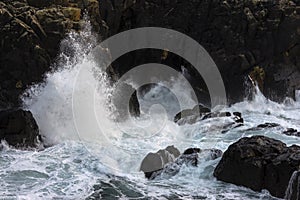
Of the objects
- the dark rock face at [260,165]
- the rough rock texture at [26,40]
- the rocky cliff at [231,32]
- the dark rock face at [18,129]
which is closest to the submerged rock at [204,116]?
the rocky cliff at [231,32]

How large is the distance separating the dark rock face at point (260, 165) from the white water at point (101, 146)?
26 cm

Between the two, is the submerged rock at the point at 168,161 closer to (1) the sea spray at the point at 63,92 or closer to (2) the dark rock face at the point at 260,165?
(2) the dark rock face at the point at 260,165

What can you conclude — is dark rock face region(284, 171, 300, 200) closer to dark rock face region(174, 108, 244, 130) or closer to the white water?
the white water

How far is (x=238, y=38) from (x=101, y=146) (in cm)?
981

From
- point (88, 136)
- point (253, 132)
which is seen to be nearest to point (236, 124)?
point (253, 132)

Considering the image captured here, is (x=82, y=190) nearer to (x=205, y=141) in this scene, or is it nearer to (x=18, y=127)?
(x=18, y=127)

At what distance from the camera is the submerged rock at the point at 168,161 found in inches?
462

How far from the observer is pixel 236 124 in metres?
17.0

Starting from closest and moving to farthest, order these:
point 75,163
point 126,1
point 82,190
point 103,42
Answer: point 82,190 → point 75,163 → point 103,42 → point 126,1

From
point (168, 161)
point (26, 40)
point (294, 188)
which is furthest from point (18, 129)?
point (294, 188)

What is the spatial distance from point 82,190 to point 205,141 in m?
6.01

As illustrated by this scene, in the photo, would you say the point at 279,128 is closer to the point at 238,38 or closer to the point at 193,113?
the point at 193,113

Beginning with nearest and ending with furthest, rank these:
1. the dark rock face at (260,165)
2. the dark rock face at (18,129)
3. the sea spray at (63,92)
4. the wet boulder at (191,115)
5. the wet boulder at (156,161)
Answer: the dark rock face at (260,165), the wet boulder at (156,161), the dark rock face at (18,129), the sea spray at (63,92), the wet boulder at (191,115)

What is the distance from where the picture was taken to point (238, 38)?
824 inches
